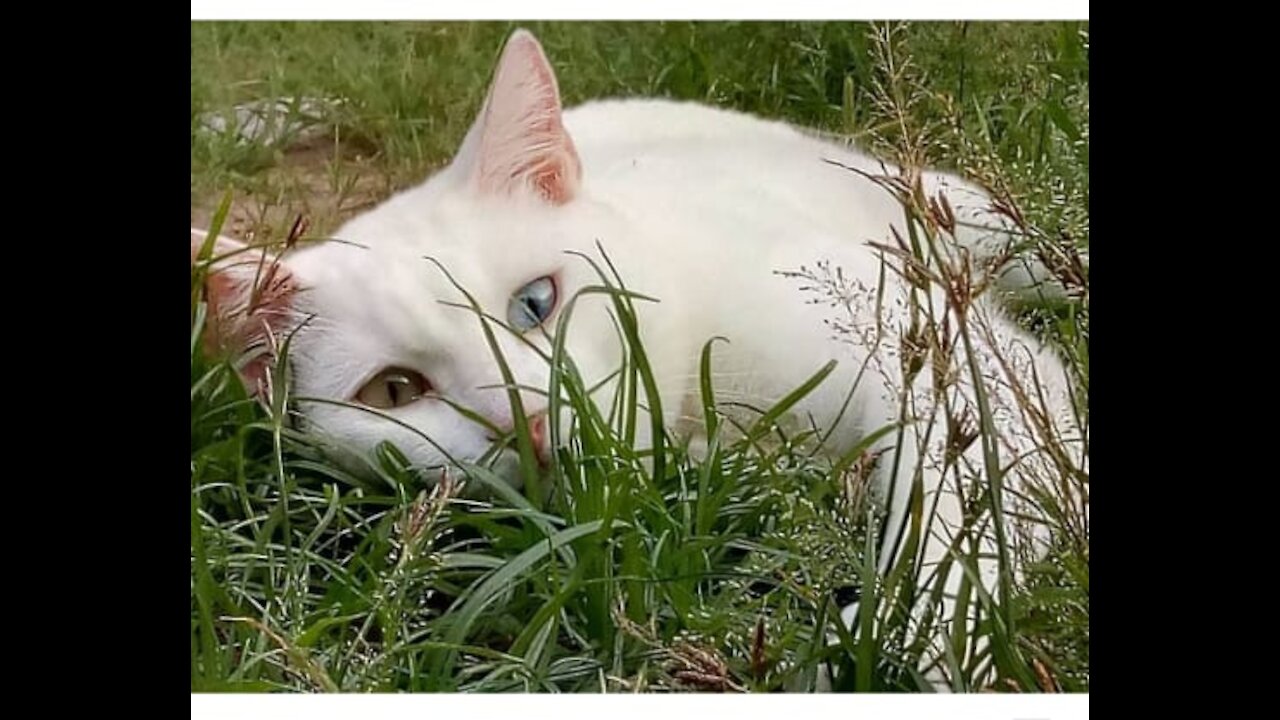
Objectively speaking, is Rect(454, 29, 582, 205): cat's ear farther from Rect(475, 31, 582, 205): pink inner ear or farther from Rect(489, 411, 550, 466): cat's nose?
Rect(489, 411, 550, 466): cat's nose

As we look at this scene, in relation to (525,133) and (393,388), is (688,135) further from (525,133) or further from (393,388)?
(393,388)

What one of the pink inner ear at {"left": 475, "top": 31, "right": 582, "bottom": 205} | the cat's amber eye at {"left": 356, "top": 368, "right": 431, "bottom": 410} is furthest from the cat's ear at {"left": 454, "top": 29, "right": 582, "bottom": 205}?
the cat's amber eye at {"left": 356, "top": 368, "right": 431, "bottom": 410}

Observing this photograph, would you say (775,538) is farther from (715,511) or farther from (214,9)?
(214,9)

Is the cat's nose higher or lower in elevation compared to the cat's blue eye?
lower

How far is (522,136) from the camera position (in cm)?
152

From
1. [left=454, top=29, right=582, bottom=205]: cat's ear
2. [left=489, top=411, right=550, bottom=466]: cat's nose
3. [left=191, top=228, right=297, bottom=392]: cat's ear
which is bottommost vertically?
[left=489, top=411, right=550, bottom=466]: cat's nose

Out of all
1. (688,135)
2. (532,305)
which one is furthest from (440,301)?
(688,135)

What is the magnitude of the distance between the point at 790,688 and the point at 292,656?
409mm

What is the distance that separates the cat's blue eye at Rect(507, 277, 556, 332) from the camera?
1.50 m

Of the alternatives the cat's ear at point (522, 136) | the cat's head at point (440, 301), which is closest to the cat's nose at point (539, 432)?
the cat's head at point (440, 301)

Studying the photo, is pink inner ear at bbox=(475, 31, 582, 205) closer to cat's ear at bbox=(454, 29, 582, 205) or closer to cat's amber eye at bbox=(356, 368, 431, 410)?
cat's ear at bbox=(454, 29, 582, 205)

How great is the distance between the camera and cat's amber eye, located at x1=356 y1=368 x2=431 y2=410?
1495mm

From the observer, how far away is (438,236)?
1509 mm

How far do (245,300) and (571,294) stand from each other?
0.28m
